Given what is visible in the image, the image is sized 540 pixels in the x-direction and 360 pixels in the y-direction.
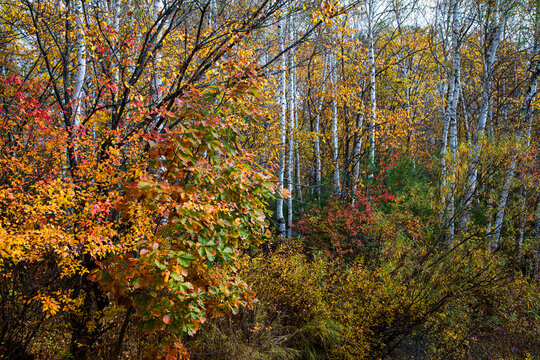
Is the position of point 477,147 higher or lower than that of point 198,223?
higher

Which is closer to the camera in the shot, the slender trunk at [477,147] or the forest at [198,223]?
the forest at [198,223]

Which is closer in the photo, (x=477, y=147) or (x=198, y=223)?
(x=198, y=223)

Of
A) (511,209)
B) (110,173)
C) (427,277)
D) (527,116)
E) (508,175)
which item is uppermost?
(527,116)

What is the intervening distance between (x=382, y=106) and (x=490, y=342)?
11.4m

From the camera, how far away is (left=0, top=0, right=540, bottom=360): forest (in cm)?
201

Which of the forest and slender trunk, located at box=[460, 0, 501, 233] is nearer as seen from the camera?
the forest

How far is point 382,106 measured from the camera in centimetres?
1420

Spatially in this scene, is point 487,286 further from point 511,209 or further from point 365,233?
point 365,233

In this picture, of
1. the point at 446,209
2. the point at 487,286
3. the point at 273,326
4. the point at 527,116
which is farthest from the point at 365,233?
the point at 527,116

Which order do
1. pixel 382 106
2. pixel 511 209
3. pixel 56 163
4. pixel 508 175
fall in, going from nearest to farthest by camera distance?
pixel 56 163, pixel 511 209, pixel 508 175, pixel 382 106

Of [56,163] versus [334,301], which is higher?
[56,163]

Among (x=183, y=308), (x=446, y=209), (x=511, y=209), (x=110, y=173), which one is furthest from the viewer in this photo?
(x=511, y=209)

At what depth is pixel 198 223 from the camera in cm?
169

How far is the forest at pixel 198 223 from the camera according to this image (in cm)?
201
